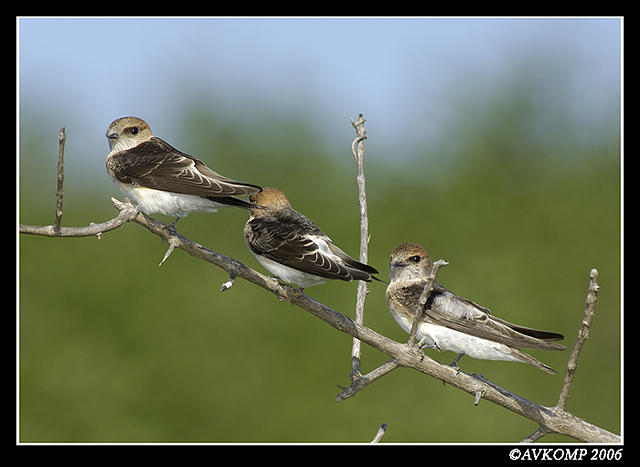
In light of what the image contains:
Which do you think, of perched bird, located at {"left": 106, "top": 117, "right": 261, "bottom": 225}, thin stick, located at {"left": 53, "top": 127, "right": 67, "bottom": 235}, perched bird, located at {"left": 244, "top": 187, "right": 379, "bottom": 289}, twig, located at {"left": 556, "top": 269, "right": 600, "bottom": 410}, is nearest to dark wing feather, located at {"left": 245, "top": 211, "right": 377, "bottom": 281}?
perched bird, located at {"left": 244, "top": 187, "right": 379, "bottom": 289}

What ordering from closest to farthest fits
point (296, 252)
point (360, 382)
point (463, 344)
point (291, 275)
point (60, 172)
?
point (60, 172) < point (360, 382) < point (296, 252) < point (291, 275) < point (463, 344)

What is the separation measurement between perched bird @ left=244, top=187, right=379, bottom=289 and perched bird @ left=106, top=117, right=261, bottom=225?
0.48m

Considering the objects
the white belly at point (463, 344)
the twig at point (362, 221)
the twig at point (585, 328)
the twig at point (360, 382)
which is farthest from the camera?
the white belly at point (463, 344)

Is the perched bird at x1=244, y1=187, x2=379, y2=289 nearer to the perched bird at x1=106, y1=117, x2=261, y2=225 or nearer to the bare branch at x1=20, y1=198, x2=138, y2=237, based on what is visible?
the perched bird at x1=106, y1=117, x2=261, y2=225

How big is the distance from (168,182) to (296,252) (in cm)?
169

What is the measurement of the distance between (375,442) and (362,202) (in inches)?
95.4

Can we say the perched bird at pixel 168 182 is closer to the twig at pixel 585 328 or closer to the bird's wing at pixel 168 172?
the bird's wing at pixel 168 172

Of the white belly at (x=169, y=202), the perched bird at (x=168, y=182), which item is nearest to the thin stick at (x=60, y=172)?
the perched bird at (x=168, y=182)

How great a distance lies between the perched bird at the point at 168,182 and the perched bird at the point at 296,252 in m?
0.48

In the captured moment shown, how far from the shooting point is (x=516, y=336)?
7.78m

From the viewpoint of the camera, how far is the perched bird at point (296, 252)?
6.95 m

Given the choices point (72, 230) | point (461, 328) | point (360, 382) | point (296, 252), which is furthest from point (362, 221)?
point (72, 230)

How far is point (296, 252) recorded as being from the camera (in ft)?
24.6

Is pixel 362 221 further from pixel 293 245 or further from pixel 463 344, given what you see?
pixel 463 344
